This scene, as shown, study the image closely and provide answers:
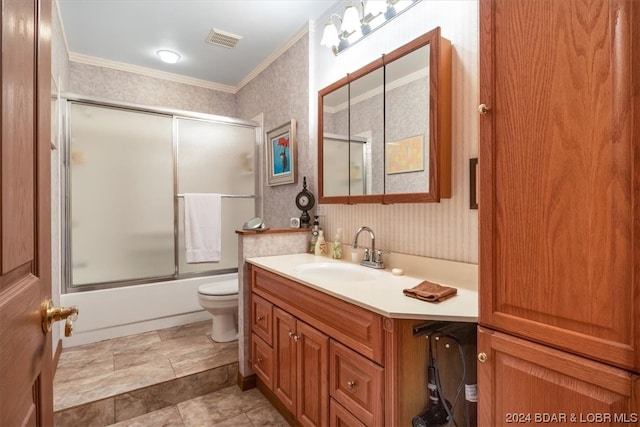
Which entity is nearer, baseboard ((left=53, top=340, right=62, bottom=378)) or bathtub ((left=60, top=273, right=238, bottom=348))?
baseboard ((left=53, top=340, right=62, bottom=378))

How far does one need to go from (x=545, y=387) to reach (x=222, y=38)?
300 centimetres

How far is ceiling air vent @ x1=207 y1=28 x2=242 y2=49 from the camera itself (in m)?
2.57

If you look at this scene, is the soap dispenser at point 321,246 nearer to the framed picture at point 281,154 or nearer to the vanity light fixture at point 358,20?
the framed picture at point 281,154

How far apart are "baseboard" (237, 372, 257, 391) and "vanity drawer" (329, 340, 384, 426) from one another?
929mm

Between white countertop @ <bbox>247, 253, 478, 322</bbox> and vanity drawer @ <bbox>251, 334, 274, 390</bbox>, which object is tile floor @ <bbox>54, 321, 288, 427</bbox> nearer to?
vanity drawer @ <bbox>251, 334, 274, 390</bbox>

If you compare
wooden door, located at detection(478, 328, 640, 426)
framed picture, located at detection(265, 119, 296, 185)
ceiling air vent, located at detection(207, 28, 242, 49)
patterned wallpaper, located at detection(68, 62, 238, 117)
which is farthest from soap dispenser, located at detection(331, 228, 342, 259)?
patterned wallpaper, located at detection(68, 62, 238, 117)

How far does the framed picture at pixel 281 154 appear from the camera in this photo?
8.57ft

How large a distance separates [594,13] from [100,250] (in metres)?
3.12

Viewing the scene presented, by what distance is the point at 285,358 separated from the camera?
1.66 m

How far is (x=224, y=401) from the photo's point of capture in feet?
6.35

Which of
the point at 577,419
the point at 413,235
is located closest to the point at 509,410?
the point at 577,419

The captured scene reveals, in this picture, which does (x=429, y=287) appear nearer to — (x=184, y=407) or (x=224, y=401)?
(x=224, y=401)

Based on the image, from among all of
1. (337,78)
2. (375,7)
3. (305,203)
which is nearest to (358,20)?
(375,7)

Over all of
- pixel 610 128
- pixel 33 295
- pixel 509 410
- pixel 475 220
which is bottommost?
pixel 509 410
